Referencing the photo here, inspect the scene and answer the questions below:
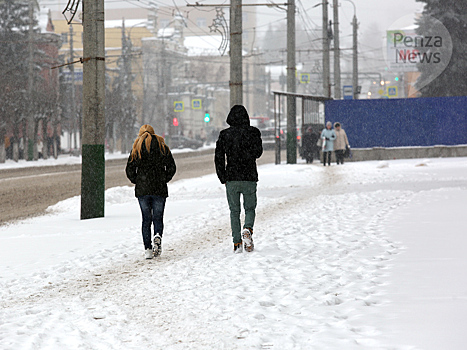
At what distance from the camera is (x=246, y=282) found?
7.41 m

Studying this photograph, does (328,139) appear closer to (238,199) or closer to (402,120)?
(402,120)

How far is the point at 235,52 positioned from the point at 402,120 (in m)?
17.8

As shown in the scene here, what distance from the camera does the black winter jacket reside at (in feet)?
30.2

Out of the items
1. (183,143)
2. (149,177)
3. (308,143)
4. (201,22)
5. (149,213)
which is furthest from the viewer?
(201,22)

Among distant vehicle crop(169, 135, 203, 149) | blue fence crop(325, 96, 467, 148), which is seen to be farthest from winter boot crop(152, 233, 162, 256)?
distant vehicle crop(169, 135, 203, 149)

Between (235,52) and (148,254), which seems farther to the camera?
(235,52)

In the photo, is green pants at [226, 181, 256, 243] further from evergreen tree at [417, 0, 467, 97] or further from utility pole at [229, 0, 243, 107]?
evergreen tree at [417, 0, 467, 97]

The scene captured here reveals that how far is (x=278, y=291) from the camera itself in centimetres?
696

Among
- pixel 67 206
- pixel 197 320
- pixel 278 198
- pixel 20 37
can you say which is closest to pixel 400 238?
pixel 197 320

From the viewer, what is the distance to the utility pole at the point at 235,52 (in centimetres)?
1906

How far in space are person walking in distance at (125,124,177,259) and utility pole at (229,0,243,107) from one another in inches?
390

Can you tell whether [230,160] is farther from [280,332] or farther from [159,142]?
[280,332]

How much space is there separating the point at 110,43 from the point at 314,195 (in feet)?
297

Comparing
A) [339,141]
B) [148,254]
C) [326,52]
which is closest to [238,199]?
[148,254]
